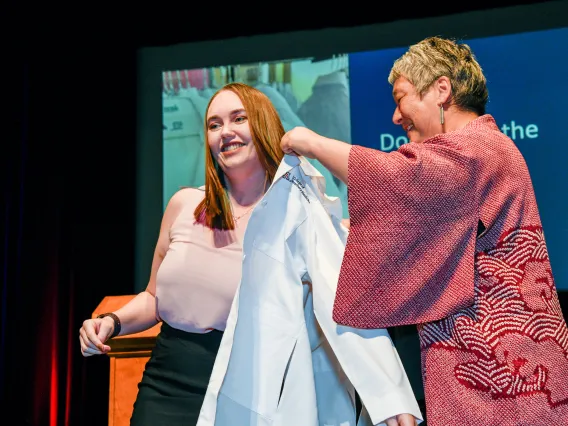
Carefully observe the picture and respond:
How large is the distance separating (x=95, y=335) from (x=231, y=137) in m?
0.60

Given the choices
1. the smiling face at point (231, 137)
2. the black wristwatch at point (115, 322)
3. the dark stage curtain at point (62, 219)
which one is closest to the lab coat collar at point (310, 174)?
the smiling face at point (231, 137)

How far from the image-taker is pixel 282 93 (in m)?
3.33

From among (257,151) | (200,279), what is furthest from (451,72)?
(200,279)

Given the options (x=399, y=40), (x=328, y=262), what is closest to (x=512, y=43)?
(x=399, y=40)

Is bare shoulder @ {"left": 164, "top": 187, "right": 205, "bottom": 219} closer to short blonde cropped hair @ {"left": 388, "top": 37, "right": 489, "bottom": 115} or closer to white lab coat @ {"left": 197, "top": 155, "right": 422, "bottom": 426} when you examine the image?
white lab coat @ {"left": 197, "top": 155, "right": 422, "bottom": 426}

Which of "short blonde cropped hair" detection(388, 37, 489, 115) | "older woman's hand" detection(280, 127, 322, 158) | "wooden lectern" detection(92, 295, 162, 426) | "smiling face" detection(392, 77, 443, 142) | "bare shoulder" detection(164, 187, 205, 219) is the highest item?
"short blonde cropped hair" detection(388, 37, 489, 115)

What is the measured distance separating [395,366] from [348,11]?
7.40 ft

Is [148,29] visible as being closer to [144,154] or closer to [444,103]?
[144,154]

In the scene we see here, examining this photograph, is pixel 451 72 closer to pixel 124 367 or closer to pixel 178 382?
pixel 178 382

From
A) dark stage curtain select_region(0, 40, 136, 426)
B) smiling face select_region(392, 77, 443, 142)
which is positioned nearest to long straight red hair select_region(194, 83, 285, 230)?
smiling face select_region(392, 77, 443, 142)

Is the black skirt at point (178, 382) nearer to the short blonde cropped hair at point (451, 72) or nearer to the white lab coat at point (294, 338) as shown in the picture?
the white lab coat at point (294, 338)

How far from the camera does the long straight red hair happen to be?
1.86 metres

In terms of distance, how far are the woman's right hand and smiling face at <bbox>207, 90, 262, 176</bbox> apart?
0.50 meters

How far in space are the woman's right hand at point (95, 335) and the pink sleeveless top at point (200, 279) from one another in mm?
136
